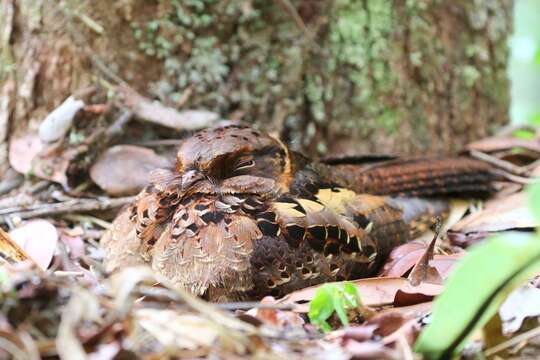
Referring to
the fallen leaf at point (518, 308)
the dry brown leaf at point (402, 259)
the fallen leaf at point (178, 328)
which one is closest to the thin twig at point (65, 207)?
the dry brown leaf at point (402, 259)

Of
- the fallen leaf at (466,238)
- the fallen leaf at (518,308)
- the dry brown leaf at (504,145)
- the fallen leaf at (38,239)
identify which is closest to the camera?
the fallen leaf at (518,308)

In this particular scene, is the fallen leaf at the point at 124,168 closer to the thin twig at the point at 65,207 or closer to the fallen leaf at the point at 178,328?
the thin twig at the point at 65,207

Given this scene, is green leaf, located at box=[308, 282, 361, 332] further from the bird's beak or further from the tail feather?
the tail feather

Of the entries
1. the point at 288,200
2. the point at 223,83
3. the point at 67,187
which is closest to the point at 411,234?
the point at 288,200

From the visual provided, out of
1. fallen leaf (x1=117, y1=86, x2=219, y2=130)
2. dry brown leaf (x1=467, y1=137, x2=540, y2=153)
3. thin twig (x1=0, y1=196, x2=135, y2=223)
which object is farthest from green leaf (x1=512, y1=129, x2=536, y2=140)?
thin twig (x1=0, y1=196, x2=135, y2=223)

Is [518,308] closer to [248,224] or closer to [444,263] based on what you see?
[444,263]
